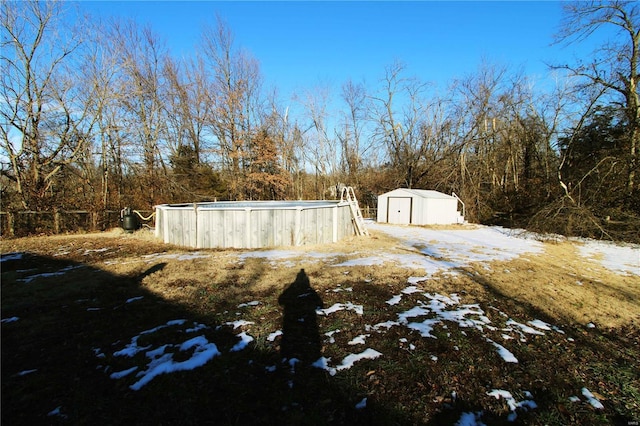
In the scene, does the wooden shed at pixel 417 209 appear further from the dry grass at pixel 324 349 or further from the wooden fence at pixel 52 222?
the wooden fence at pixel 52 222

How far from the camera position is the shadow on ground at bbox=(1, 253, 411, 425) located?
208 cm

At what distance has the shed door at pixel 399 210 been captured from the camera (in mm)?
16828

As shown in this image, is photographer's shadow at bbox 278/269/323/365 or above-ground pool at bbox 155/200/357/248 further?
above-ground pool at bbox 155/200/357/248

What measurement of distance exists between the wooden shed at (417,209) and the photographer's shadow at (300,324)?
12734 millimetres

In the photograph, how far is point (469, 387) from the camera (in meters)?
2.43

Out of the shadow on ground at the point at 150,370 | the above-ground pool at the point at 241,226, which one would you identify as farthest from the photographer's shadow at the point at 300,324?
the above-ground pool at the point at 241,226

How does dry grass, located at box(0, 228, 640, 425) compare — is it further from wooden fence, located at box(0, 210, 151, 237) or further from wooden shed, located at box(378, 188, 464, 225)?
wooden shed, located at box(378, 188, 464, 225)

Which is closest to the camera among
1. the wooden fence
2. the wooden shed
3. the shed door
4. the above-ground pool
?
the above-ground pool

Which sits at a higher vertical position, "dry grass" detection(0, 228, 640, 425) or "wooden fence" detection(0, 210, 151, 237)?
"wooden fence" detection(0, 210, 151, 237)

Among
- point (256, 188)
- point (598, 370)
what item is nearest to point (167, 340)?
point (598, 370)

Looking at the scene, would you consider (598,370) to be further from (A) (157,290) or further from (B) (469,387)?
(A) (157,290)

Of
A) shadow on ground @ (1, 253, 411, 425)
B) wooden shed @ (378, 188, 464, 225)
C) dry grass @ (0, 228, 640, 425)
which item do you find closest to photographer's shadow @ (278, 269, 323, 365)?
shadow on ground @ (1, 253, 411, 425)

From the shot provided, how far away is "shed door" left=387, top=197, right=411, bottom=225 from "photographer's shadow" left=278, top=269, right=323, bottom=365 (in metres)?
12.8

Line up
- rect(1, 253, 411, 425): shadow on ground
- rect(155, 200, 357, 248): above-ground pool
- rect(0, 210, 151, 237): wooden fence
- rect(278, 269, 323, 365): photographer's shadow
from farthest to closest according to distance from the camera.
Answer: rect(0, 210, 151, 237): wooden fence → rect(155, 200, 357, 248): above-ground pool → rect(278, 269, 323, 365): photographer's shadow → rect(1, 253, 411, 425): shadow on ground
